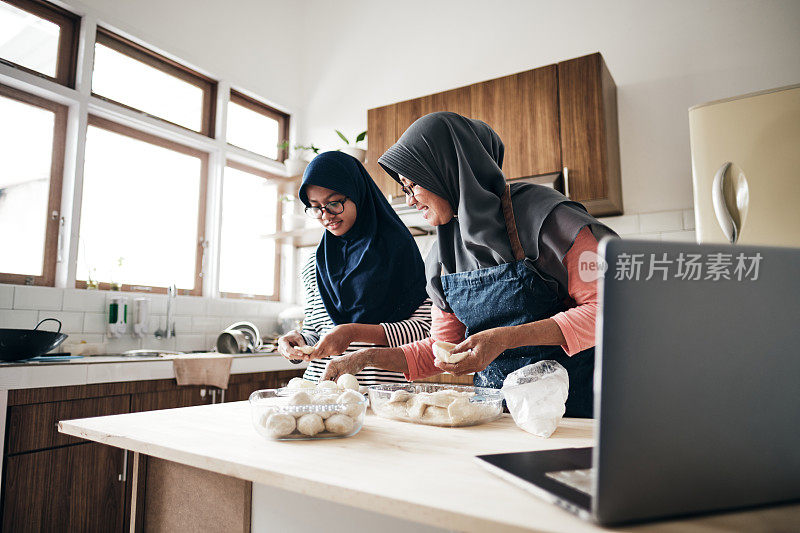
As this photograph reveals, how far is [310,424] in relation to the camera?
2.68ft

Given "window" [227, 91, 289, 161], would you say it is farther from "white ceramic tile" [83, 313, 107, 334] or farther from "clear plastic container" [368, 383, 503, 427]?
"clear plastic container" [368, 383, 503, 427]

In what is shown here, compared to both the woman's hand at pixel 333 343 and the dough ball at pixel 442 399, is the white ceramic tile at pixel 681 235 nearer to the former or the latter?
the woman's hand at pixel 333 343

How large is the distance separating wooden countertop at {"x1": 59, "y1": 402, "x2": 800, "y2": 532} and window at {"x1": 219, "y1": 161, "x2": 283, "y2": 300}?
2.85m

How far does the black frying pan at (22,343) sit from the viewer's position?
75.1 inches

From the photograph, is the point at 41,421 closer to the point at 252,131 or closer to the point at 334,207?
the point at 334,207

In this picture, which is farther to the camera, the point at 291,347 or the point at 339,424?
the point at 291,347

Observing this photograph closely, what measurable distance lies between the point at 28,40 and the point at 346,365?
2791mm

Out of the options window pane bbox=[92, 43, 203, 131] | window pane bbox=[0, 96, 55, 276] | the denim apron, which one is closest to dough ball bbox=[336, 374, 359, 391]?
the denim apron

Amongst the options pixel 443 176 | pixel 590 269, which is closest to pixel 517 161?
pixel 443 176

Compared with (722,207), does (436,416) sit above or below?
below

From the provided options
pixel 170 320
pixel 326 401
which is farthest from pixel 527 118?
pixel 170 320

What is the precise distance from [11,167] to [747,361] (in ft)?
10.6

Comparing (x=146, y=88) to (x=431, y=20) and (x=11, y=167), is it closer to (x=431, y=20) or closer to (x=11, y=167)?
(x=11, y=167)

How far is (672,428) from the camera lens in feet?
1.48
